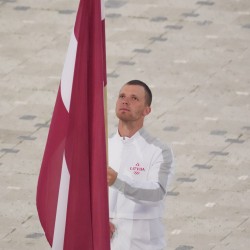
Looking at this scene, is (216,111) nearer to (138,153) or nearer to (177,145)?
(177,145)

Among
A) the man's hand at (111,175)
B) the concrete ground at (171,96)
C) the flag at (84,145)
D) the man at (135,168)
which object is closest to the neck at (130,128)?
the man at (135,168)

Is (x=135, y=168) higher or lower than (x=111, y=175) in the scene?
lower

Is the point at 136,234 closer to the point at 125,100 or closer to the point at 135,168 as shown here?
the point at 135,168

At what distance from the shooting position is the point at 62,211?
9.12m

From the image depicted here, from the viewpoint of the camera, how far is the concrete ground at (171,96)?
14.2 meters

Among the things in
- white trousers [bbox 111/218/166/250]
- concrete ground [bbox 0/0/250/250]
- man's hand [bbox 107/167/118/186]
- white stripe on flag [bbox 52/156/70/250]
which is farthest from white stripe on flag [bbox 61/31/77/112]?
concrete ground [bbox 0/0/250/250]

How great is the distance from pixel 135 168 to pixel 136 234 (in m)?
0.46

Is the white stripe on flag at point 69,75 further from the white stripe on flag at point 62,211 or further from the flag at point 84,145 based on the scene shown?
the white stripe on flag at point 62,211

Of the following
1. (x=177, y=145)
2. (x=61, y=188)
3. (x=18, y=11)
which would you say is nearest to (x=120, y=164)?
(x=61, y=188)

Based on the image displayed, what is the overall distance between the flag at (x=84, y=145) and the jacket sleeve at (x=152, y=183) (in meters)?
0.50

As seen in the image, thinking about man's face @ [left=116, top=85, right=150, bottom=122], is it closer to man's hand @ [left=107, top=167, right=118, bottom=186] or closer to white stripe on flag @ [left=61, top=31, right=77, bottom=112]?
man's hand @ [left=107, top=167, right=118, bottom=186]

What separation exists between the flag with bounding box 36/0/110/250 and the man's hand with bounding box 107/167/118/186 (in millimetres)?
393

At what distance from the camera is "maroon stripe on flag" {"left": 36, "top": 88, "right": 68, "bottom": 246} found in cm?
916

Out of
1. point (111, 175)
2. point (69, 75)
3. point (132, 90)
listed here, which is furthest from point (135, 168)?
point (69, 75)
